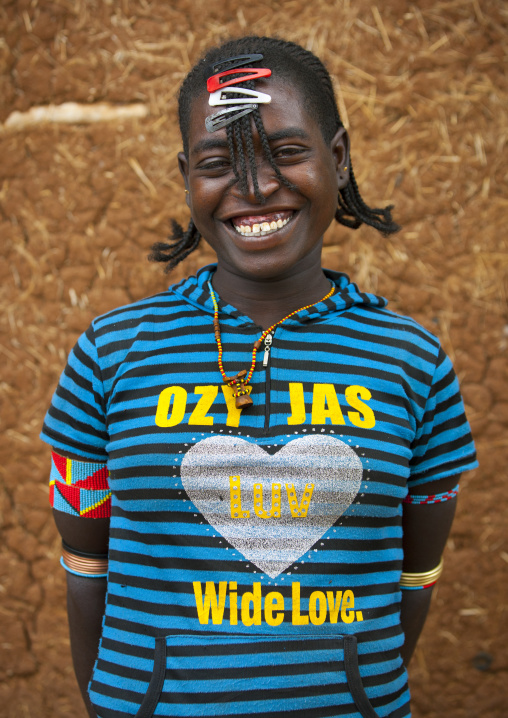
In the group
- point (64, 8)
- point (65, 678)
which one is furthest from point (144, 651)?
point (64, 8)

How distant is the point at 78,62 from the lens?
7.72 ft

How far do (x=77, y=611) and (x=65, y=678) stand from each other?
3.89 ft

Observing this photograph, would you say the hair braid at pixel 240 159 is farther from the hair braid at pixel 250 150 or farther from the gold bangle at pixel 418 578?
the gold bangle at pixel 418 578

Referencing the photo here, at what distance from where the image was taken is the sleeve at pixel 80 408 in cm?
129

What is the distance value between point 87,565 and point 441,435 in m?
0.85

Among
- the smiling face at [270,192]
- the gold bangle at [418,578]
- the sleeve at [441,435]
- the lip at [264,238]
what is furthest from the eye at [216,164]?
the gold bangle at [418,578]

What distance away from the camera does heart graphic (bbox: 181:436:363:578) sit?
→ 46.6 inches

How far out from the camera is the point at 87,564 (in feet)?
4.72

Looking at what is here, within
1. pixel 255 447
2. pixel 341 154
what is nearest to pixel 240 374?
pixel 255 447

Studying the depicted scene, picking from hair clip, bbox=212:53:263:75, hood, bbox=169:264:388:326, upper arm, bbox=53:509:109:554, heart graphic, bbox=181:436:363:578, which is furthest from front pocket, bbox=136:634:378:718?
hair clip, bbox=212:53:263:75

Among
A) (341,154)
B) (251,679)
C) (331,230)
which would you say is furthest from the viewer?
(331,230)

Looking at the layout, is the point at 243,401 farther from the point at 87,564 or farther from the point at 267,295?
the point at 87,564

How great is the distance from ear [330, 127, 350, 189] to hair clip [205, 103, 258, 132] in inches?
10.5

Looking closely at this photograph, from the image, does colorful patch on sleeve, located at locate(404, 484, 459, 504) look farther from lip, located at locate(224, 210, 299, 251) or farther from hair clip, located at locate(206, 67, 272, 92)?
hair clip, located at locate(206, 67, 272, 92)
